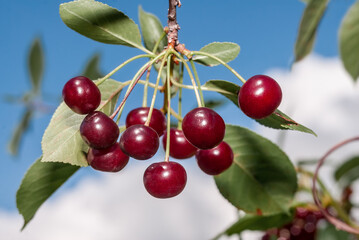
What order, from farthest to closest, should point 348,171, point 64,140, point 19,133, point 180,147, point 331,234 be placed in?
point 19,133 → point 348,171 → point 331,234 → point 180,147 → point 64,140

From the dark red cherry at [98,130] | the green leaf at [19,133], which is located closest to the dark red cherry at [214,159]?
the dark red cherry at [98,130]

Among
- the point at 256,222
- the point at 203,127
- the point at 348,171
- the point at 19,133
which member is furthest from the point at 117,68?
the point at 19,133

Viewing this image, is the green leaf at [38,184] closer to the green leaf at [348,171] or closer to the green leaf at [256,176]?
the green leaf at [256,176]

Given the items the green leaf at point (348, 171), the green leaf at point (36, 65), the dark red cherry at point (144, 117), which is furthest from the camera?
the green leaf at point (36, 65)

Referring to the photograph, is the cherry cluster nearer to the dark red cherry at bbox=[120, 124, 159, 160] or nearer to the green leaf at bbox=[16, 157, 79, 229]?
the green leaf at bbox=[16, 157, 79, 229]

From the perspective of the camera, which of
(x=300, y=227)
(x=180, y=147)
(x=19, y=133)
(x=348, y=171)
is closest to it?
(x=180, y=147)

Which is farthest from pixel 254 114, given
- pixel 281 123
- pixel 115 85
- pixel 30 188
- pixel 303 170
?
pixel 303 170

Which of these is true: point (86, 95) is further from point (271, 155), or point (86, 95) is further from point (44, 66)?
point (44, 66)

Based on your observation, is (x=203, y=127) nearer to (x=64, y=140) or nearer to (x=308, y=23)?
(x=64, y=140)
